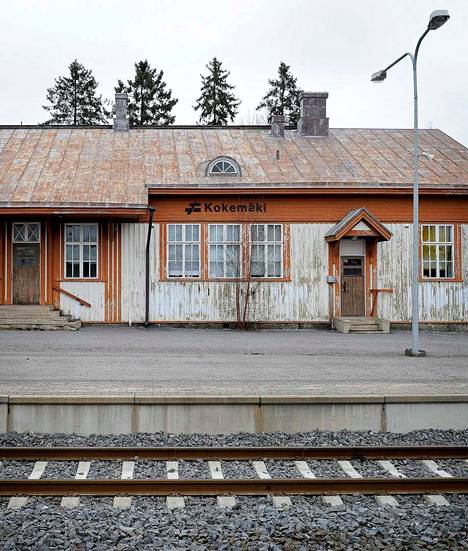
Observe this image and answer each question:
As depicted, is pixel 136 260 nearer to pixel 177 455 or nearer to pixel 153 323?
pixel 153 323

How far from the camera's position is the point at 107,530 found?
18.7 ft

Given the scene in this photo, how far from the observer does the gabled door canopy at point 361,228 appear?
21500 mm

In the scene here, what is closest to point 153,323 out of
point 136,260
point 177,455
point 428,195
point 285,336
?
point 136,260

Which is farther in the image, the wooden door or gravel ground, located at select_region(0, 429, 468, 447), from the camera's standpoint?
the wooden door

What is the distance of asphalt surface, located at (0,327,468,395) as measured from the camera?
1059 centimetres

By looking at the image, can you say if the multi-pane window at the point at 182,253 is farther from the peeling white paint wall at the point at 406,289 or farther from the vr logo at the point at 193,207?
the peeling white paint wall at the point at 406,289

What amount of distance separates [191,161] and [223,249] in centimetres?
405

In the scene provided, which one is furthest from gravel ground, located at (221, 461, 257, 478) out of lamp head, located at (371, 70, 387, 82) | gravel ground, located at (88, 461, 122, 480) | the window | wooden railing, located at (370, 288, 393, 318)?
the window

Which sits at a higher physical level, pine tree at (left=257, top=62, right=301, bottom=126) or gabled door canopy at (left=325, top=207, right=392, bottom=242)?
pine tree at (left=257, top=62, right=301, bottom=126)

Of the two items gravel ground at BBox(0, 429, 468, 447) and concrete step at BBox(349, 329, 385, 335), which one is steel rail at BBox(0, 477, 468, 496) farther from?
concrete step at BBox(349, 329, 385, 335)

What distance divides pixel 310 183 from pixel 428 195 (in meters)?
4.28

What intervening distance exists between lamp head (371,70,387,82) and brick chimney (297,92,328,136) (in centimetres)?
Result: 1127

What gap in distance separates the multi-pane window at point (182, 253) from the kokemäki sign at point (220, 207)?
82 centimetres

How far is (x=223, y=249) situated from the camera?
22406 millimetres
